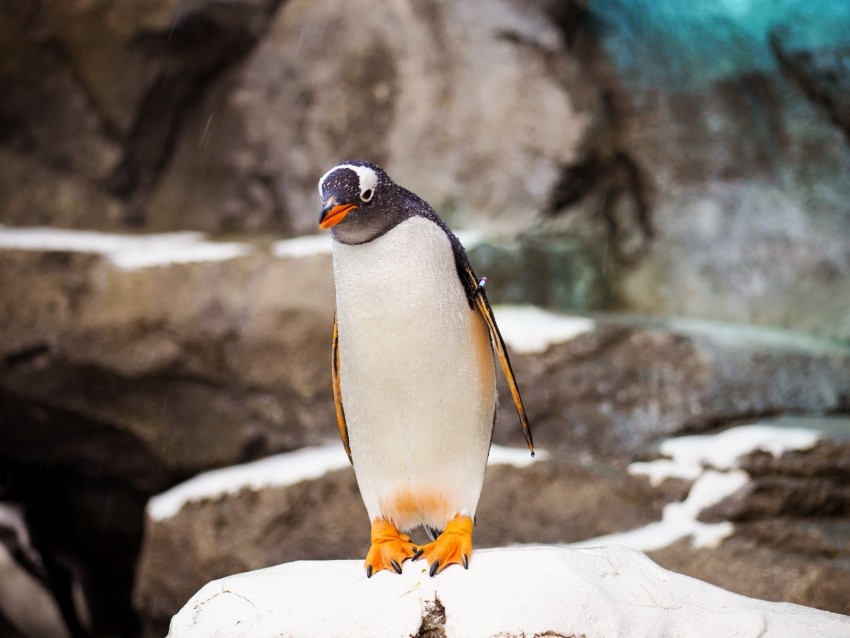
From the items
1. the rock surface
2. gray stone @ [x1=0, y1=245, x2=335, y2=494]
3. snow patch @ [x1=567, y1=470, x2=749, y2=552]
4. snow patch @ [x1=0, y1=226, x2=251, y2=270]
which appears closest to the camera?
snow patch @ [x1=567, y1=470, x2=749, y2=552]

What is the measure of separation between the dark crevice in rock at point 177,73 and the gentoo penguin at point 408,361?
277 cm

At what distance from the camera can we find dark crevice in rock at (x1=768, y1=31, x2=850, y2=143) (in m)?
3.96

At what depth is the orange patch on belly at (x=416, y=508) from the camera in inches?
73.7

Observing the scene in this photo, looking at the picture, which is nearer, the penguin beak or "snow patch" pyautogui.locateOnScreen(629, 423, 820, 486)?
the penguin beak

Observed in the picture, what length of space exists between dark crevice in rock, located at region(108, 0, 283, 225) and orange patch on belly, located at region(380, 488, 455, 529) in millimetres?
2896

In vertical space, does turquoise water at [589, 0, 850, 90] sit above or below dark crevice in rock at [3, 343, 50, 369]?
above

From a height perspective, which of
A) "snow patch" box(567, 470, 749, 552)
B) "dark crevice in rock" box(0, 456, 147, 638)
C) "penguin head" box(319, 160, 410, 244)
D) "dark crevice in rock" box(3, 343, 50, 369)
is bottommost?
"dark crevice in rock" box(0, 456, 147, 638)

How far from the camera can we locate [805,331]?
387 cm

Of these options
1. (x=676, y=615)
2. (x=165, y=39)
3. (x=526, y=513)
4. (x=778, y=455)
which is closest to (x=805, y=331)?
(x=778, y=455)

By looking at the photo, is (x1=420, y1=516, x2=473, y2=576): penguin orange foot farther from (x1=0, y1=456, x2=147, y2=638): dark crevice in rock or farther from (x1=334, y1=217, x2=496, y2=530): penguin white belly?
(x1=0, y1=456, x2=147, y2=638): dark crevice in rock

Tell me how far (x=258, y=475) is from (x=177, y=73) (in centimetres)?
207

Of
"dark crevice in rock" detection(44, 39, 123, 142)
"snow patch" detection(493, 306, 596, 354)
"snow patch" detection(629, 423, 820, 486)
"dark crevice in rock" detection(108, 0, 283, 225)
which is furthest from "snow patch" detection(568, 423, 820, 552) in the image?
"dark crevice in rock" detection(44, 39, 123, 142)

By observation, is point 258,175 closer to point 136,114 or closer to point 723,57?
point 136,114

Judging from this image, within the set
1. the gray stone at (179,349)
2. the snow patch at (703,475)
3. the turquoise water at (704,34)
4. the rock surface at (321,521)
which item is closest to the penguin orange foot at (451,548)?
the snow patch at (703,475)
